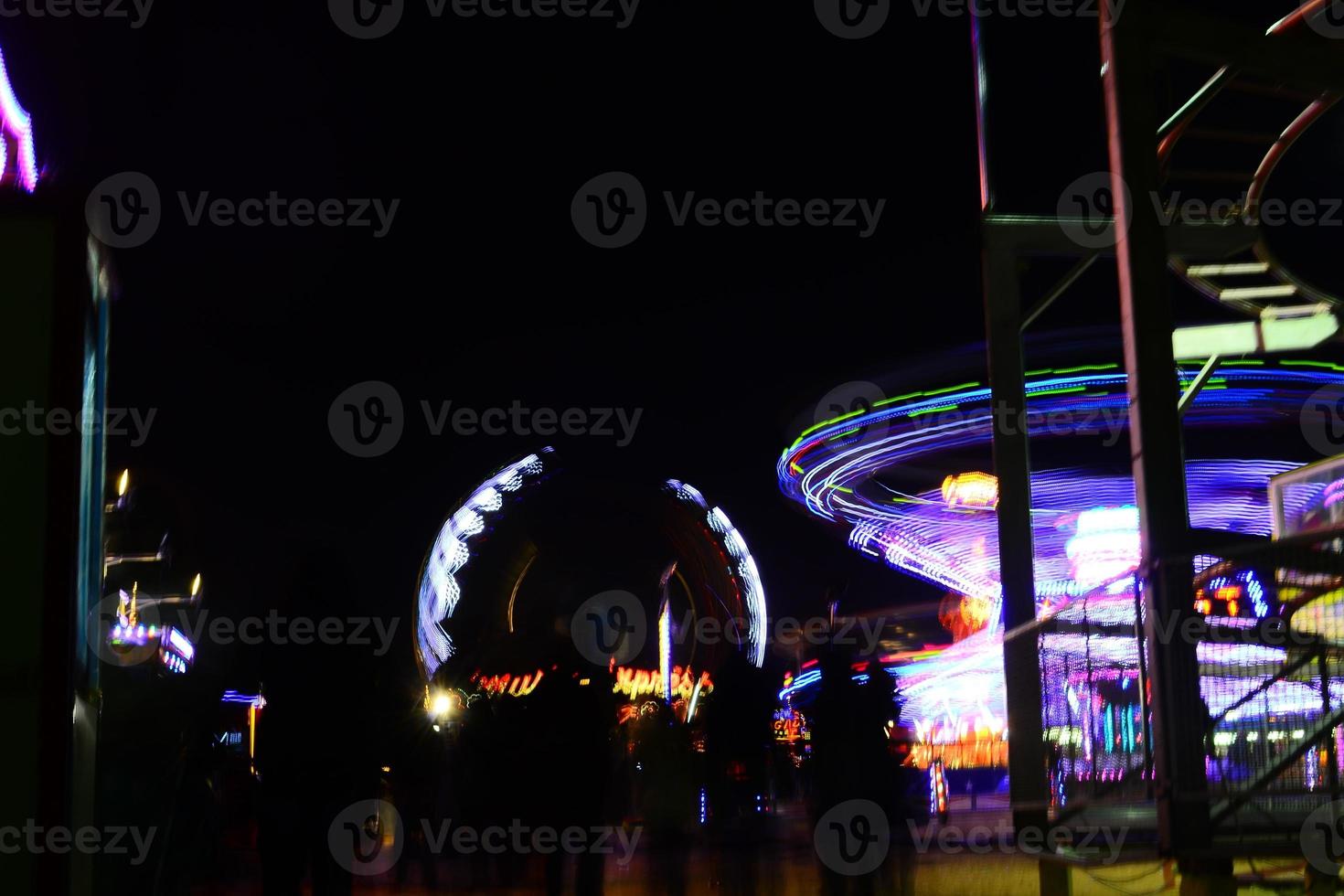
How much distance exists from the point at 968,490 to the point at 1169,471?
54.3 feet

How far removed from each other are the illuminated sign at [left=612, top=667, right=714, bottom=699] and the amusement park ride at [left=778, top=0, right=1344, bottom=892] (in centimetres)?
1842

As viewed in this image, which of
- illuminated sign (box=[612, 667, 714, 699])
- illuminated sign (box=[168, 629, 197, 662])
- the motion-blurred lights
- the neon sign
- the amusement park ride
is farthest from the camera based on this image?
illuminated sign (box=[168, 629, 197, 662])

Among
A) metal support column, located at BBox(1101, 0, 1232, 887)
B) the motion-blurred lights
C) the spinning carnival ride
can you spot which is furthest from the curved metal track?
the motion-blurred lights

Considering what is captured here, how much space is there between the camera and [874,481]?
930 inches

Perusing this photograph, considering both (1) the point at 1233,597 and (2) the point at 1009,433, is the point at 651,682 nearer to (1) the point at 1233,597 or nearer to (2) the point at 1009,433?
(2) the point at 1009,433

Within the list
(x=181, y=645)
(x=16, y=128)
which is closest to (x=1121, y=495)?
(x=16, y=128)

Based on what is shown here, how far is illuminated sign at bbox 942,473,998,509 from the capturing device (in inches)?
968

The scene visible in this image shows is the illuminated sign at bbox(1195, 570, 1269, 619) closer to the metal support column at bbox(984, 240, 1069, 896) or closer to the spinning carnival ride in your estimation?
the spinning carnival ride

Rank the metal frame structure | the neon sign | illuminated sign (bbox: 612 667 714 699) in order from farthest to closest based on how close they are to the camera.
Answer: illuminated sign (bbox: 612 667 714 699), the neon sign, the metal frame structure

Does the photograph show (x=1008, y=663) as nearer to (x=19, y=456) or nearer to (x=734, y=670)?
(x=734, y=670)

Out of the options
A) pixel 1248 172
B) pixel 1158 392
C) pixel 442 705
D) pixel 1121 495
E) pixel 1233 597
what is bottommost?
pixel 442 705

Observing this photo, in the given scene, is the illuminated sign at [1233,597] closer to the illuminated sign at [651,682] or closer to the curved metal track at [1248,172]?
the curved metal track at [1248,172]

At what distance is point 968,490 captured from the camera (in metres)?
25.2

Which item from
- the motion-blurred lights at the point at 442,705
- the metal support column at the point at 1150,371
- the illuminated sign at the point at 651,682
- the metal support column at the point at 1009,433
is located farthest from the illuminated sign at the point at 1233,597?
the illuminated sign at the point at 651,682
